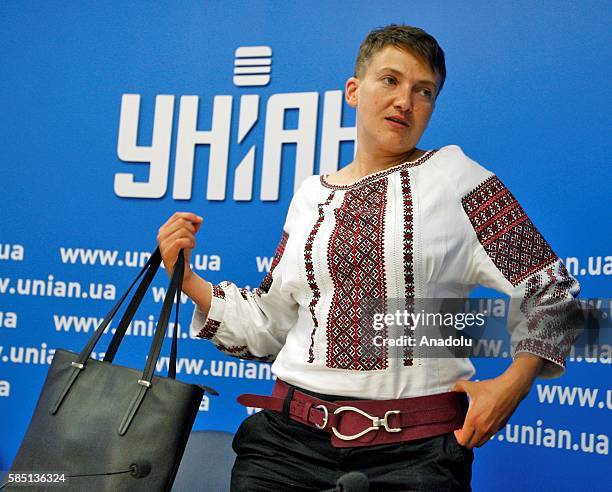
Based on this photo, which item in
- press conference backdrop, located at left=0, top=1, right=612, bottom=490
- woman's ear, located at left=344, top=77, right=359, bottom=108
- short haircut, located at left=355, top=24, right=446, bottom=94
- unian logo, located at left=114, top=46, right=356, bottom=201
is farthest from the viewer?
unian logo, located at left=114, top=46, right=356, bottom=201

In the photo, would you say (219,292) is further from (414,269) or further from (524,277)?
(524,277)

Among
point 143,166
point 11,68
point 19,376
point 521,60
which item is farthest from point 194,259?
point 521,60

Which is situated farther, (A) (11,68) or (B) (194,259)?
(A) (11,68)

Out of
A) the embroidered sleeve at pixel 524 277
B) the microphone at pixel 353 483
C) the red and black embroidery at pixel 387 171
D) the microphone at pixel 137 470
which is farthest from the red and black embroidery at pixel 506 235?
the microphone at pixel 137 470

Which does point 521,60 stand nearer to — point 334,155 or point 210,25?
point 334,155

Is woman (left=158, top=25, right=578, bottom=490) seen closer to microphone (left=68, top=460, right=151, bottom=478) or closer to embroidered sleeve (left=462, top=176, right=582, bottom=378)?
embroidered sleeve (left=462, top=176, right=582, bottom=378)

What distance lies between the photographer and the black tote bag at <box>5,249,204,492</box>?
4.14 ft

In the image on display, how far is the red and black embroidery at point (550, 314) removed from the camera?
1168 millimetres

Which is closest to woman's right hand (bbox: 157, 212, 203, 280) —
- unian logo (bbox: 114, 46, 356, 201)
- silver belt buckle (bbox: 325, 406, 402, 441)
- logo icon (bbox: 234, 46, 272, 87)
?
silver belt buckle (bbox: 325, 406, 402, 441)

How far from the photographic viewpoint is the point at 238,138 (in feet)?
A: 7.71

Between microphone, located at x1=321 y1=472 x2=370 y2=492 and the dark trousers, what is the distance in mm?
59

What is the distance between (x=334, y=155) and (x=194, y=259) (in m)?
0.53

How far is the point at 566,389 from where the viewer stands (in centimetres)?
190

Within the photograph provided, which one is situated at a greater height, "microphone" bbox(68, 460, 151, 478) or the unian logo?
the unian logo
